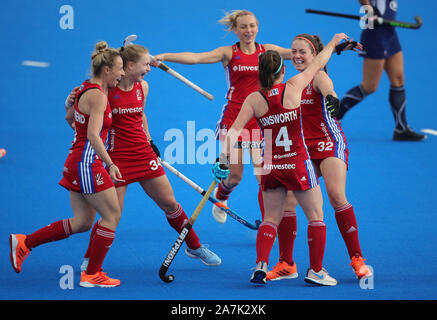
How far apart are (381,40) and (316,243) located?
5.07 metres

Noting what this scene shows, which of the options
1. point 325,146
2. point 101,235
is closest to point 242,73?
point 325,146

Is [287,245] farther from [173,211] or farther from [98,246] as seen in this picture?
[98,246]

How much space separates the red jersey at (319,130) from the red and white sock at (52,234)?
1866 millimetres

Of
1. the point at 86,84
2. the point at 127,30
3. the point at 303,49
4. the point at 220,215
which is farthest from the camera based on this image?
the point at 127,30

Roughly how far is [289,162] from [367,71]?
496cm

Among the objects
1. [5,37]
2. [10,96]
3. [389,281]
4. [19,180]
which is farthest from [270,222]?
[5,37]

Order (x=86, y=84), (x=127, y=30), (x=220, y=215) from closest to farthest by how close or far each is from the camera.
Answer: (x=86, y=84) → (x=220, y=215) → (x=127, y=30)

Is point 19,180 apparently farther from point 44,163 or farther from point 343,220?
point 343,220

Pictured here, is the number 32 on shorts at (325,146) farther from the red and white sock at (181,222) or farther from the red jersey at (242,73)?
the red jersey at (242,73)

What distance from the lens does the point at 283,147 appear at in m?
5.25

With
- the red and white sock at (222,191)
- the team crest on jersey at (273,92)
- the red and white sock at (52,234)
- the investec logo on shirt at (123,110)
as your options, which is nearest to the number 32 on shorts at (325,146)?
the team crest on jersey at (273,92)

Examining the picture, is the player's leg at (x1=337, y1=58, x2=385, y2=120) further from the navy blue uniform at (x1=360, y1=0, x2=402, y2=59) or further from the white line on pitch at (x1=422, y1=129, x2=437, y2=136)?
the white line on pitch at (x1=422, y1=129, x2=437, y2=136)

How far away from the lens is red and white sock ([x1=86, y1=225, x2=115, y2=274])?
5.27 m

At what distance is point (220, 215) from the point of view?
23.5 ft
